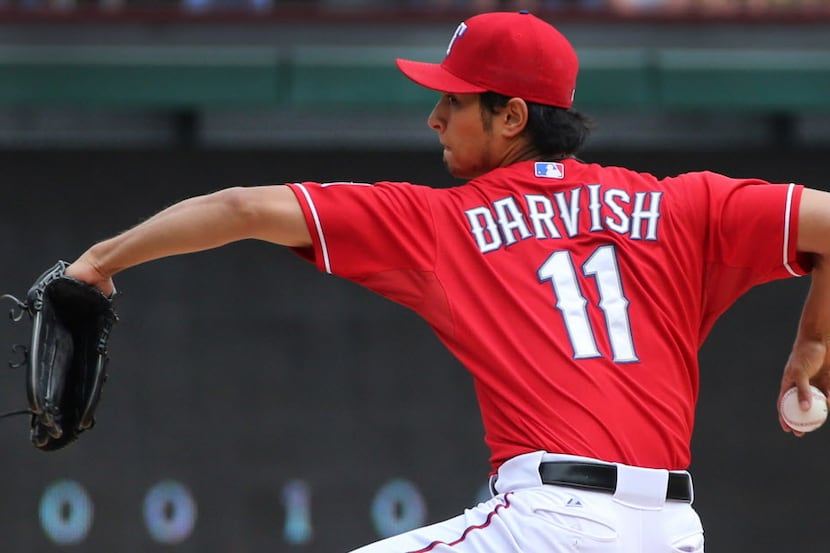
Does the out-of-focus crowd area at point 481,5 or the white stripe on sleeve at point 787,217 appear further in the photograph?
the out-of-focus crowd area at point 481,5

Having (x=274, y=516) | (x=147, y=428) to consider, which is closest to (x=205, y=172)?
(x=147, y=428)

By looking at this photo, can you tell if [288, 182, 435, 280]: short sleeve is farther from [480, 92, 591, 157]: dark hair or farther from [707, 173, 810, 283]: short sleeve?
[707, 173, 810, 283]: short sleeve

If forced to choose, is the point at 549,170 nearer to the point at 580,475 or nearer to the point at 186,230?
the point at 580,475

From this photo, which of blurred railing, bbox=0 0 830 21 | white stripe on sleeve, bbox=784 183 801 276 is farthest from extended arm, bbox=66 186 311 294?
blurred railing, bbox=0 0 830 21

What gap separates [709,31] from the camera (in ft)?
20.2

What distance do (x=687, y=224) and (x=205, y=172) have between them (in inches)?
168

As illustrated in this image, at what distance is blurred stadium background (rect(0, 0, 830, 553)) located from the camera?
6.07 meters

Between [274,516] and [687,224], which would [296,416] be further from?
[687,224]

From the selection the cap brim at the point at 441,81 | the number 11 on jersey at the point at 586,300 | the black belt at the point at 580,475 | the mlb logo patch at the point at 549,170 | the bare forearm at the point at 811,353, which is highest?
the cap brim at the point at 441,81

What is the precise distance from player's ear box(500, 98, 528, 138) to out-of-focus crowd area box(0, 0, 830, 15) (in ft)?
10.8

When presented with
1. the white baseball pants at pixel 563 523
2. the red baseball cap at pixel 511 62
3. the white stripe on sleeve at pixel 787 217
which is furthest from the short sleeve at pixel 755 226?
the white baseball pants at pixel 563 523

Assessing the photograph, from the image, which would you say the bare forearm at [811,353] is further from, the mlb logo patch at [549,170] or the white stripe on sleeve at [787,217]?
the mlb logo patch at [549,170]

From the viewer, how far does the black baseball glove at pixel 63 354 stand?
8.66 feet

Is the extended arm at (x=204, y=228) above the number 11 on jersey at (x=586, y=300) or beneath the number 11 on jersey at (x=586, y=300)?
above
